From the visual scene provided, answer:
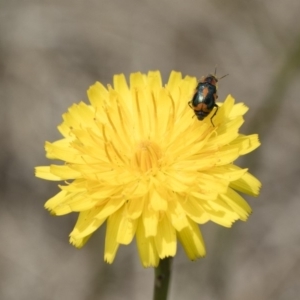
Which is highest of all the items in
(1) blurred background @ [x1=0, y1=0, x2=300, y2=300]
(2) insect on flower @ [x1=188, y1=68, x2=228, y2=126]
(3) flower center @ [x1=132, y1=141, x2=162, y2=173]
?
(2) insect on flower @ [x1=188, y1=68, x2=228, y2=126]

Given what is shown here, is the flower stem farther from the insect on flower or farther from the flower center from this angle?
the insect on flower

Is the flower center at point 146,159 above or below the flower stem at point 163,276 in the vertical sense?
above

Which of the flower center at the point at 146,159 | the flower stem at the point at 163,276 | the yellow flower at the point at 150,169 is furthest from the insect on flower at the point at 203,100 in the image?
the flower stem at the point at 163,276

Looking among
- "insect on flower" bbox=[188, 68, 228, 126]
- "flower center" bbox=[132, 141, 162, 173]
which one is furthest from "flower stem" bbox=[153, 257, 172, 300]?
"insect on flower" bbox=[188, 68, 228, 126]

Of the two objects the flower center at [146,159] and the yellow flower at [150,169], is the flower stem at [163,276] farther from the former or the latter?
the flower center at [146,159]

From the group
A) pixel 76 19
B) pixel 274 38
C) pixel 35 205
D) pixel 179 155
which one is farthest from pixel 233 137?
pixel 76 19

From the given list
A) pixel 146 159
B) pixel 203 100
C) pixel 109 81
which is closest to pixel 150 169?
pixel 146 159
